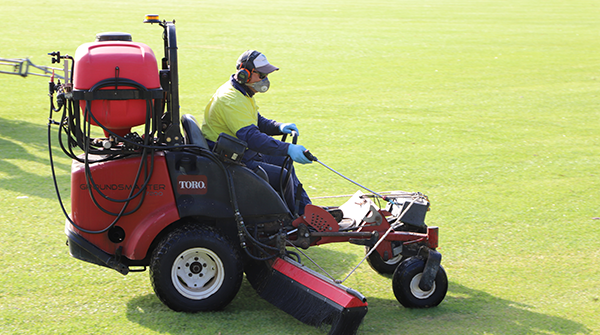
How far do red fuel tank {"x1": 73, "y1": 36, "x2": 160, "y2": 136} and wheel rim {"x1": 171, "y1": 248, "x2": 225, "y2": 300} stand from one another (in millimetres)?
960

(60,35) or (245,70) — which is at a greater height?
(245,70)

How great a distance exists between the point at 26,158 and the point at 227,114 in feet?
14.0

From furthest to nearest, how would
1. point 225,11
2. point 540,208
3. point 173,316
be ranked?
point 225,11, point 540,208, point 173,316

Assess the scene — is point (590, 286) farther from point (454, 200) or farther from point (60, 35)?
point (60, 35)

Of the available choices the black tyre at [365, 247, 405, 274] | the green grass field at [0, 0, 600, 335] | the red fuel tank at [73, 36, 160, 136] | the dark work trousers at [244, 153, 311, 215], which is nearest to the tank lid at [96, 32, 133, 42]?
the red fuel tank at [73, 36, 160, 136]

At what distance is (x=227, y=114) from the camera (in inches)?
177

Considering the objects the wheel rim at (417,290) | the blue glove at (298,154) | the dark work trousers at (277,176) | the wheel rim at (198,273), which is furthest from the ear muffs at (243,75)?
the wheel rim at (417,290)

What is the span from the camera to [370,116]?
422 inches

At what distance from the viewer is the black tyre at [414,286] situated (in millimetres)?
4410

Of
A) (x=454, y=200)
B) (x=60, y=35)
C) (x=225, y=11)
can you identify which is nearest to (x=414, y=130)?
(x=454, y=200)

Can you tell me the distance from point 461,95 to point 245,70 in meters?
9.00

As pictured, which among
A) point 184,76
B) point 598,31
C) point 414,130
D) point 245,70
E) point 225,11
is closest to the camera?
point 245,70

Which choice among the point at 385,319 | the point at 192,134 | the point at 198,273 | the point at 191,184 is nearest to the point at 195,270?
the point at 198,273

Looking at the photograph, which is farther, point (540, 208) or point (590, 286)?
point (540, 208)
